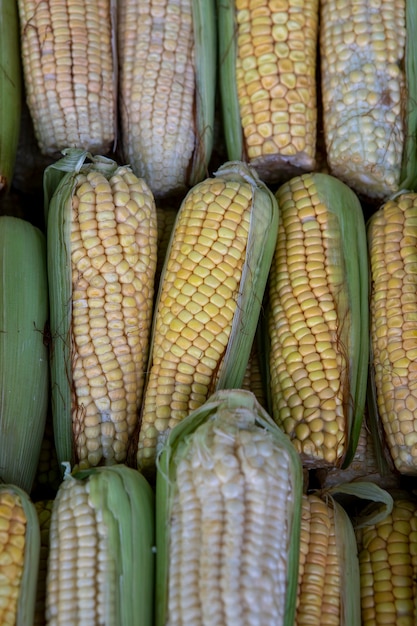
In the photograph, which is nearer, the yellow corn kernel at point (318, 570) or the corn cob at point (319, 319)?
the yellow corn kernel at point (318, 570)

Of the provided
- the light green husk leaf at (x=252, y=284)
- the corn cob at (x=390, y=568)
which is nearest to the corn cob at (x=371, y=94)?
the light green husk leaf at (x=252, y=284)

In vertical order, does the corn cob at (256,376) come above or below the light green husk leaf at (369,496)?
above

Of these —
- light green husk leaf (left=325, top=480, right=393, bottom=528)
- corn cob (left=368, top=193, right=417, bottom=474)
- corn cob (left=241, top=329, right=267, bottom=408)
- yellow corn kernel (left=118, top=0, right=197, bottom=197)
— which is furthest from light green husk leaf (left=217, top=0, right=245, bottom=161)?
light green husk leaf (left=325, top=480, right=393, bottom=528)

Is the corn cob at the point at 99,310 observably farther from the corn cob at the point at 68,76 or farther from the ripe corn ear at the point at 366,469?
the ripe corn ear at the point at 366,469

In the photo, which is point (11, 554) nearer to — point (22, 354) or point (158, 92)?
point (22, 354)

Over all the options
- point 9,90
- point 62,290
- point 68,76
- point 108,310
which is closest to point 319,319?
point 108,310

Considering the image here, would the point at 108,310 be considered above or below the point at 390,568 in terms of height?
above

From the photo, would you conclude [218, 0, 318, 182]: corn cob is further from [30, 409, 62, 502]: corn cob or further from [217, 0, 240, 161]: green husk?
[30, 409, 62, 502]: corn cob
